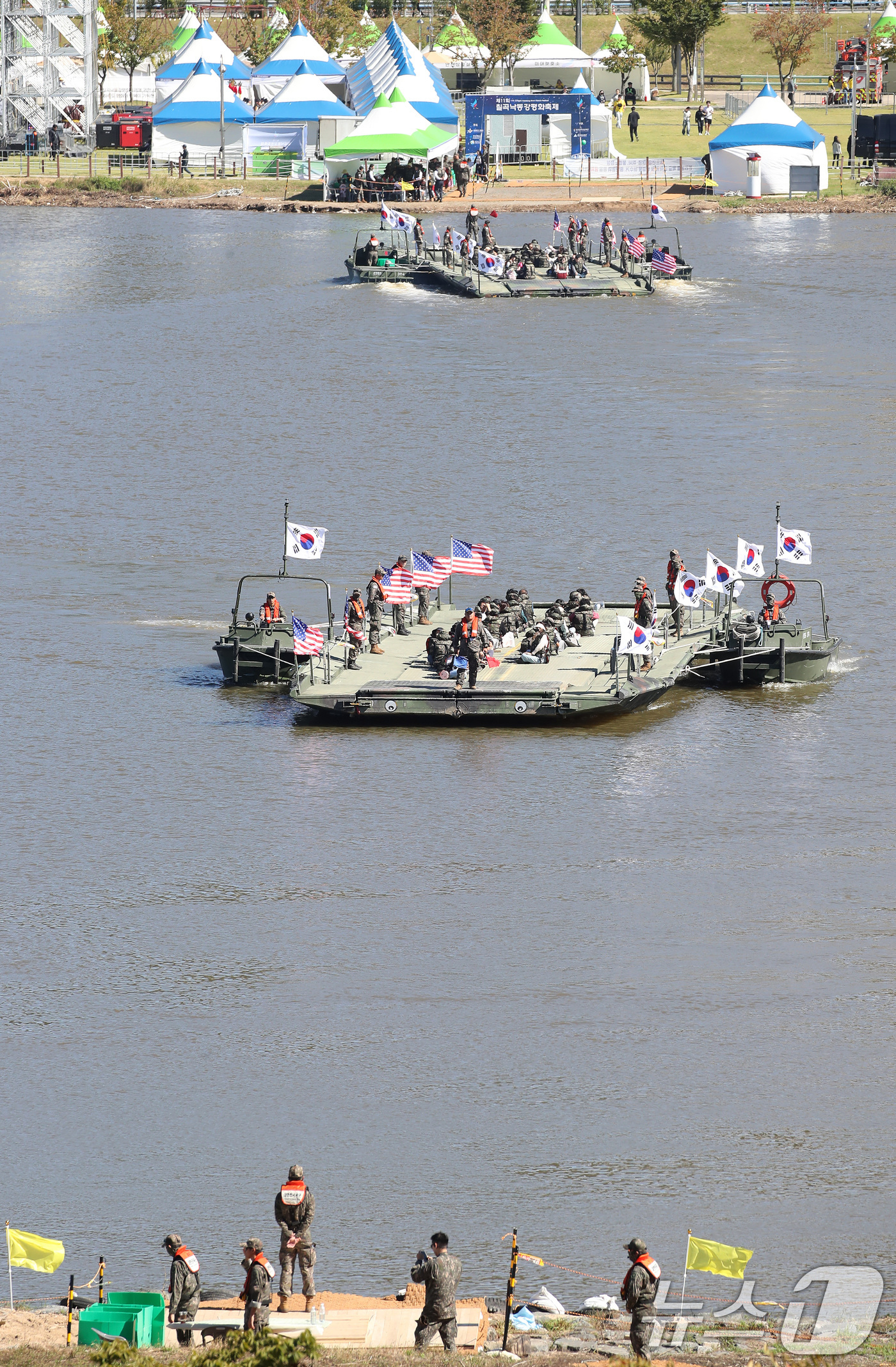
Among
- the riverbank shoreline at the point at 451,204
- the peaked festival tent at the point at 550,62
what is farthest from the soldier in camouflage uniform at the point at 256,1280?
the peaked festival tent at the point at 550,62

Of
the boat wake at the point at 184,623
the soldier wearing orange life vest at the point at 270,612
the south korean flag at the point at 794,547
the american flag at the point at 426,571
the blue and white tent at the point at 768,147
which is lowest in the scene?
the boat wake at the point at 184,623

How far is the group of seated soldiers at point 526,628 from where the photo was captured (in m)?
44.3

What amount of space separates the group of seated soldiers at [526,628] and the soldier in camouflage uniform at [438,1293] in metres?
24.3

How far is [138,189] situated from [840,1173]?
114 meters

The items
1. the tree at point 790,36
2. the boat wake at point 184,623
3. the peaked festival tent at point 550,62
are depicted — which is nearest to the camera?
the boat wake at point 184,623

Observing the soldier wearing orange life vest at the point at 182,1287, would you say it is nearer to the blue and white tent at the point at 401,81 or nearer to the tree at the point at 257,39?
the blue and white tent at the point at 401,81

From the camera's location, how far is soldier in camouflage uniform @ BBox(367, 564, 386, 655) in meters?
45.9

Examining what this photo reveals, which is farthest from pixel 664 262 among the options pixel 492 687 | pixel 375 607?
pixel 492 687

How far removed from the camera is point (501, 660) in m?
45.1

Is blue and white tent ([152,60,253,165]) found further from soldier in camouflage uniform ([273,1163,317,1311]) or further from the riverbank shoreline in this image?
soldier in camouflage uniform ([273,1163,317,1311])

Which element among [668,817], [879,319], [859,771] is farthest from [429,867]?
[879,319]

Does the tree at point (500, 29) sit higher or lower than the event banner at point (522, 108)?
higher

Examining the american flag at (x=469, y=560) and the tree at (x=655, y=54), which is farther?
the tree at (x=655, y=54)

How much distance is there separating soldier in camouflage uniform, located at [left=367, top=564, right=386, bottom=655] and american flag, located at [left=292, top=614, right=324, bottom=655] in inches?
92.1
